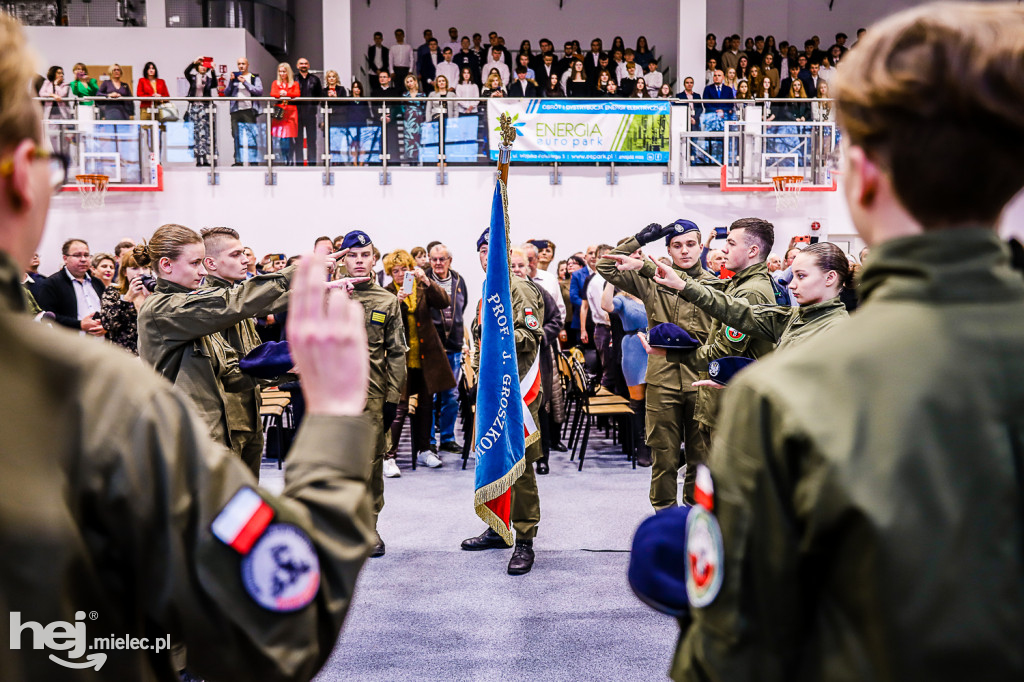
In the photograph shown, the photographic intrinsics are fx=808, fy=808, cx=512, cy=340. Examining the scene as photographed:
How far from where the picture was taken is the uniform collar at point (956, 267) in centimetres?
89

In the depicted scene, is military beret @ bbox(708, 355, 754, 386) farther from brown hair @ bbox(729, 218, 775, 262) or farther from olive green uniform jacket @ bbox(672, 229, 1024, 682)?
olive green uniform jacket @ bbox(672, 229, 1024, 682)

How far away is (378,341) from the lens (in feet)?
15.5

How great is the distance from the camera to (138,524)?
2.72 feet

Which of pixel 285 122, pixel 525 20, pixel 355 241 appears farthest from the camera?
pixel 525 20

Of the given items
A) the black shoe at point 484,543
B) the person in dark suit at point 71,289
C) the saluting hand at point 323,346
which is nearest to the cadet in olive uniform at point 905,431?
the saluting hand at point 323,346

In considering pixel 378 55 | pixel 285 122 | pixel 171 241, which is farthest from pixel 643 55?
pixel 171 241

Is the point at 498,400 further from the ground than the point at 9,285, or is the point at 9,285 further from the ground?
the point at 9,285

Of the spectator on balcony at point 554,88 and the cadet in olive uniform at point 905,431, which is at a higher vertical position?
the spectator on balcony at point 554,88

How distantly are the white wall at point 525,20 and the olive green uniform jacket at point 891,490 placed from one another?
17445mm

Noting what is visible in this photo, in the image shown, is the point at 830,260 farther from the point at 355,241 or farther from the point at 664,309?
the point at 355,241

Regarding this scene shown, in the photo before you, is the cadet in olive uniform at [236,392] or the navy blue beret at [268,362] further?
the cadet in olive uniform at [236,392]

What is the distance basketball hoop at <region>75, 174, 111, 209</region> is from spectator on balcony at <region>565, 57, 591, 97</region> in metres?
7.20

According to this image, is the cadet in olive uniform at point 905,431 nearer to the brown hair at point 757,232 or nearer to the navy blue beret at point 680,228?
the brown hair at point 757,232

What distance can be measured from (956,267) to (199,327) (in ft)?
9.97
